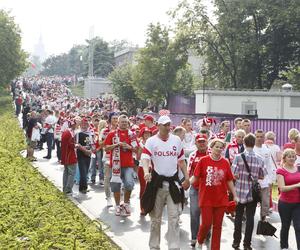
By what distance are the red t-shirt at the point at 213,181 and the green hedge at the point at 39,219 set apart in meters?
1.64

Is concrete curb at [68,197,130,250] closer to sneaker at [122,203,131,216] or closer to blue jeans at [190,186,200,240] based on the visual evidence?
sneaker at [122,203,131,216]

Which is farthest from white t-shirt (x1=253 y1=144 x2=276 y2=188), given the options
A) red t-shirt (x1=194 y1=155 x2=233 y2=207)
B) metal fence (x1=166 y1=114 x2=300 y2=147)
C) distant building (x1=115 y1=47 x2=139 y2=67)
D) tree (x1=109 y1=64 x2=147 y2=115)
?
distant building (x1=115 y1=47 x2=139 y2=67)

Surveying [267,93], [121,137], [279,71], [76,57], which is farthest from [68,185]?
[76,57]

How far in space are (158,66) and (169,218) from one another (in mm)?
42704

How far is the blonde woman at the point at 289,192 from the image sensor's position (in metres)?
8.70

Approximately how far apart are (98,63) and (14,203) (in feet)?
306

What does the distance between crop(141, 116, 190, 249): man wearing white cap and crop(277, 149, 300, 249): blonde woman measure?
4.45 feet

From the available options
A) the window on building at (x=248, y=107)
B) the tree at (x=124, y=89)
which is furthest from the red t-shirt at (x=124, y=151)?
the tree at (x=124, y=89)

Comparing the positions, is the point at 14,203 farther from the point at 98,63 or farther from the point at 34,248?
the point at 98,63

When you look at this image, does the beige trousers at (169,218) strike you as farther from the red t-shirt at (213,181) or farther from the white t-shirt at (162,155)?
the red t-shirt at (213,181)

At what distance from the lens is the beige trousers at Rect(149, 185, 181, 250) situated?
8.48 meters

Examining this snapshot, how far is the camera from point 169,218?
8516mm

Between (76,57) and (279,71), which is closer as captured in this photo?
(279,71)

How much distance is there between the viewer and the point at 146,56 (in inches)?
2023
